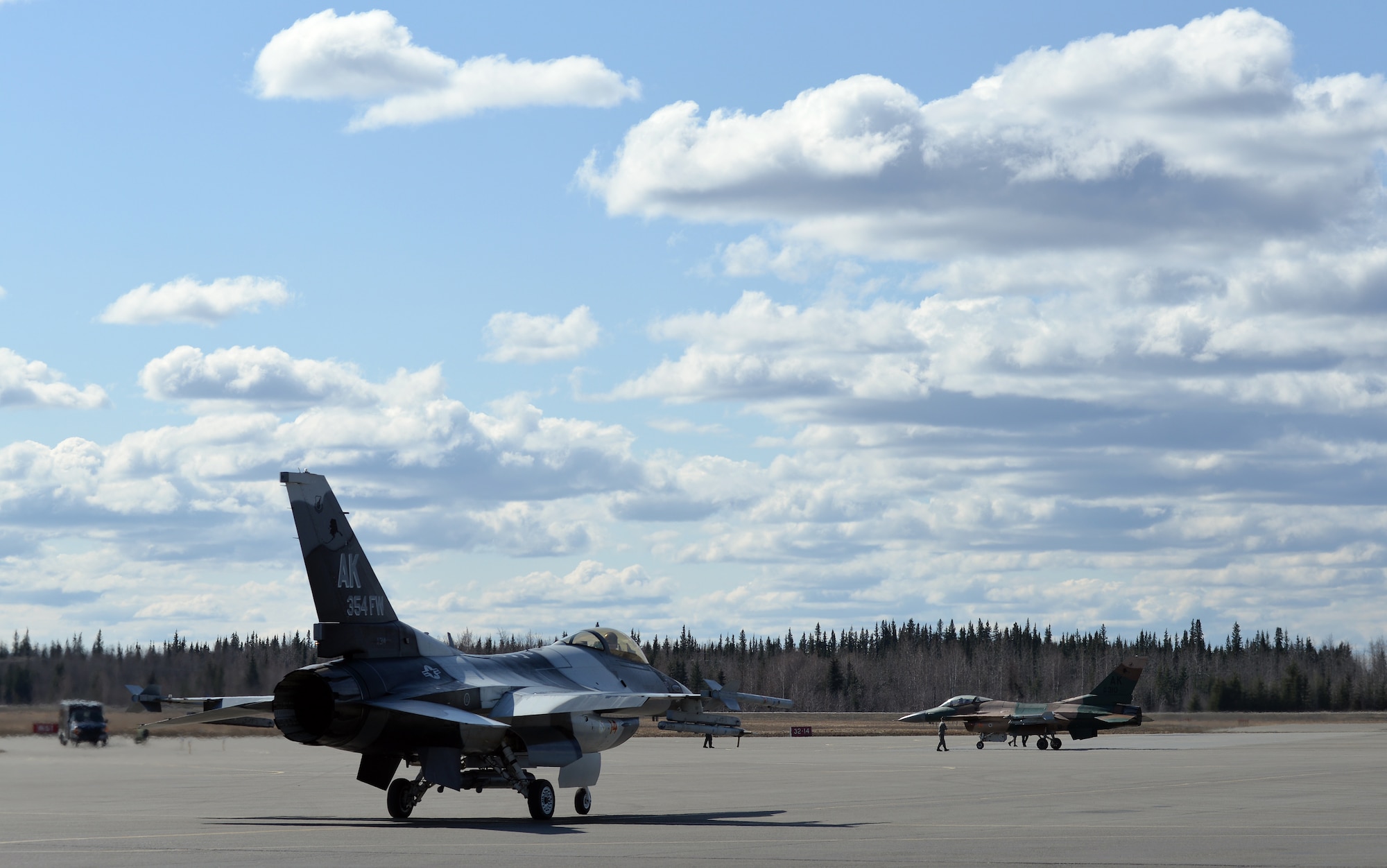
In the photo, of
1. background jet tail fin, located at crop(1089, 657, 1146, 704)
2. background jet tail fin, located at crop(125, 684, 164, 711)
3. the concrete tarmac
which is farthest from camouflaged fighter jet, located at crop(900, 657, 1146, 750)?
background jet tail fin, located at crop(125, 684, 164, 711)

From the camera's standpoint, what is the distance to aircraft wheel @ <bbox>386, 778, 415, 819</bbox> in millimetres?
24938

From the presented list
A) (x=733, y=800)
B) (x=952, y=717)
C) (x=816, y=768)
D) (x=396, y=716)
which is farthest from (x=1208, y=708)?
(x=396, y=716)

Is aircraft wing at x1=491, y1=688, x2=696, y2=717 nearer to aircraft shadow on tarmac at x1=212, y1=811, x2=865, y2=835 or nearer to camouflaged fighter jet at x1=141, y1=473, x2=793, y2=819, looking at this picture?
camouflaged fighter jet at x1=141, y1=473, x2=793, y2=819

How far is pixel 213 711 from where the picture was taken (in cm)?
2486

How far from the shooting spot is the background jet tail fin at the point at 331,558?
77.8 ft

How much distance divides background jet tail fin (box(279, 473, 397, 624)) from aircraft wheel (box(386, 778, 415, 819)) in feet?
9.66

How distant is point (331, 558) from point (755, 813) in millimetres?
8853

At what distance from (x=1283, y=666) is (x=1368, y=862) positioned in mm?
177486

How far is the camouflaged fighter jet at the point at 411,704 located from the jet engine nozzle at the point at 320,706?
16mm

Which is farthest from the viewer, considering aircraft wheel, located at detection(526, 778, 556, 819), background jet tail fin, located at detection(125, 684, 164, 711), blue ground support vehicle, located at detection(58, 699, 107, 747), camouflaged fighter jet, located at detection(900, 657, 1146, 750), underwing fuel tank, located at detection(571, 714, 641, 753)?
camouflaged fighter jet, located at detection(900, 657, 1146, 750)

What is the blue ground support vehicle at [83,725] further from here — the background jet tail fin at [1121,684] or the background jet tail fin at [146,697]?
the background jet tail fin at [1121,684]

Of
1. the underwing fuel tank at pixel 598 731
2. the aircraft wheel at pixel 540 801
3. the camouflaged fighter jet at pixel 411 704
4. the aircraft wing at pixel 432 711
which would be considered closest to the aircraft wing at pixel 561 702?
the camouflaged fighter jet at pixel 411 704

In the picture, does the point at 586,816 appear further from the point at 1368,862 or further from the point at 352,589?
the point at 1368,862

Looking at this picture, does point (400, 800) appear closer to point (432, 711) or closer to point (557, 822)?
point (432, 711)
